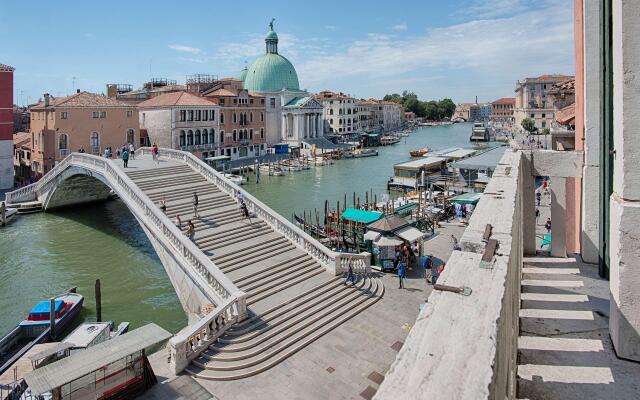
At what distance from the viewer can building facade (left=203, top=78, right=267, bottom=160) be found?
5694 centimetres

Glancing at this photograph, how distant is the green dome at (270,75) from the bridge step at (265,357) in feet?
223

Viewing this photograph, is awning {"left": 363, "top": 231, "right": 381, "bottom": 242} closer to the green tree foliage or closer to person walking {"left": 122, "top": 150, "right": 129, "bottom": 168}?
person walking {"left": 122, "top": 150, "right": 129, "bottom": 168}

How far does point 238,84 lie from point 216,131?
1400 centimetres

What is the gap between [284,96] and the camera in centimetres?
7581

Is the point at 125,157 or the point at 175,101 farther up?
the point at 175,101

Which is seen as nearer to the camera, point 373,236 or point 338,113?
point 373,236

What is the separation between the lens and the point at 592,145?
8336 millimetres

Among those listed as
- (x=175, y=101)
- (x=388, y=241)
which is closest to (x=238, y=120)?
(x=175, y=101)

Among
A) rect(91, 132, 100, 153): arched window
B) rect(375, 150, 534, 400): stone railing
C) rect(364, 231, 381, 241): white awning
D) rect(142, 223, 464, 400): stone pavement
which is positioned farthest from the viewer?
rect(91, 132, 100, 153): arched window

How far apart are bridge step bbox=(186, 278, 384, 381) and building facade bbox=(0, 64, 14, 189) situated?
34.0 meters

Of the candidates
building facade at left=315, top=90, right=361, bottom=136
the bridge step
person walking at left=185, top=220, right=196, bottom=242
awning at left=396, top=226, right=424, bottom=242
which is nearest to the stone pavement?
the bridge step

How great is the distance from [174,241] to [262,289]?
14.2 ft

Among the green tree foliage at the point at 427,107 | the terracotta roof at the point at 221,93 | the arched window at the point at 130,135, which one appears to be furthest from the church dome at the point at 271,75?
the green tree foliage at the point at 427,107

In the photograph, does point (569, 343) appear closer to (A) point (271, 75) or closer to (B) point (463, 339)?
(B) point (463, 339)
